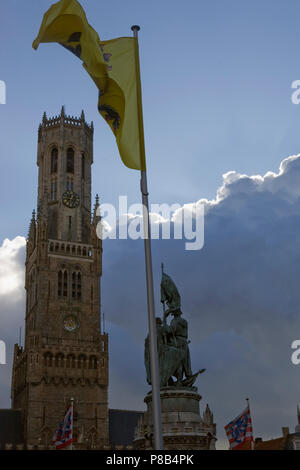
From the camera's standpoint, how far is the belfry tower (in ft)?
266

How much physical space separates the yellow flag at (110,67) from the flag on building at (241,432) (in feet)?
48.1

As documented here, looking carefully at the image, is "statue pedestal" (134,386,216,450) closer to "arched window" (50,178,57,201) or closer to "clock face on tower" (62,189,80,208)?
"clock face on tower" (62,189,80,208)

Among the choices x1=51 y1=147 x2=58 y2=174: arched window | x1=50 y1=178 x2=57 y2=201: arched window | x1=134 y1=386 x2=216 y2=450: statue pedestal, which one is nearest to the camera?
x1=134 y1=386 x2=216 y2=450: statue pedestal

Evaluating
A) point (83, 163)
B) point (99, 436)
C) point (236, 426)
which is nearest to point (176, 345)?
point (236, 426)

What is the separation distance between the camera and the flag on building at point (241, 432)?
27.4 meters

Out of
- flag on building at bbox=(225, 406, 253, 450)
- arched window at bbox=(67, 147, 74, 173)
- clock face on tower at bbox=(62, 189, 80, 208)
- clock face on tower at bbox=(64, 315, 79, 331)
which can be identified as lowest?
flag on building at bbox=(225, 406, 253, 450)

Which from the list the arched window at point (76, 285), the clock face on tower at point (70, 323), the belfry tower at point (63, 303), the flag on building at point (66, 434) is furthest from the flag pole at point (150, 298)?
the arched window at point (76, 285)

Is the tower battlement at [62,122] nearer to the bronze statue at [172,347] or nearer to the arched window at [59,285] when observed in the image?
the arched window at [59,285]

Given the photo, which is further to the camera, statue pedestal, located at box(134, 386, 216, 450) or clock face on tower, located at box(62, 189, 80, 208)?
clock face on tower, located at box(62, 189, 80, 208)

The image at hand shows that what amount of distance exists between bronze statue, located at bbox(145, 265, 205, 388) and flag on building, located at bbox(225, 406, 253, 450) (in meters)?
3.59

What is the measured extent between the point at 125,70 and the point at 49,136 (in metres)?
85.7

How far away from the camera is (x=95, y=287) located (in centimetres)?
9188

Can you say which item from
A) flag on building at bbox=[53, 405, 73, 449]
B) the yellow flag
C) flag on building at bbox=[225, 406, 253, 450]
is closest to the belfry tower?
flag on building at bbox=[53, 405, 73, 449]
